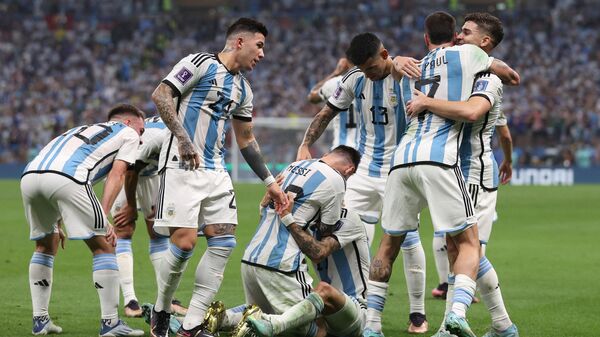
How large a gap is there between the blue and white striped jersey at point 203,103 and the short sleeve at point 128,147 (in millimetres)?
433

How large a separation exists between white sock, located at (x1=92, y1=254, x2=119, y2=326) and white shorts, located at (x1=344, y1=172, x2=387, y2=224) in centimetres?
237

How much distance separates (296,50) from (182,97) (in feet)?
113

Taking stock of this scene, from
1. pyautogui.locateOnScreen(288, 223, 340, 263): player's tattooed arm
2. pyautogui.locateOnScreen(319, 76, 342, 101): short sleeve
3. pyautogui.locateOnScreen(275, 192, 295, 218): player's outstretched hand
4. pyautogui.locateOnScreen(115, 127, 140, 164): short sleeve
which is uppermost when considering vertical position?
pyautogui.locateOnScreen(319, 76, 342, 101): short sleeve

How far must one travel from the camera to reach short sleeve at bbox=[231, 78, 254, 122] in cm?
752

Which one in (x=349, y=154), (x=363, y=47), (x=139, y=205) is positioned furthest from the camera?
(x=139, y=205)

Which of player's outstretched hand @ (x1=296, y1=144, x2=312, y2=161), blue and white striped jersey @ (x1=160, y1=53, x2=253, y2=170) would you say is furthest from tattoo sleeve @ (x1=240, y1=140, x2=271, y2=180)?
player's outstretched hand @ (x1=296, y1=144, x2=312, y2=161)

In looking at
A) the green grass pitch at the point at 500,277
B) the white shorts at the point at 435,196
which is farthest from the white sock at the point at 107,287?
the white shorts at the point at 435,196

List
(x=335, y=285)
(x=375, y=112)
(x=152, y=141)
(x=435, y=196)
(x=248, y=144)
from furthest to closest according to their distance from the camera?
(x=375, y=112)
(x=152, y=141)
(x=335, y=285)
(x=248, y=144)
(x=435, y=196)

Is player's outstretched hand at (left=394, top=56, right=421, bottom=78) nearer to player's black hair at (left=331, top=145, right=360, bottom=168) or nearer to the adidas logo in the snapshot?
player's black hair at (left=331, top=145, right=360, bottom=168)

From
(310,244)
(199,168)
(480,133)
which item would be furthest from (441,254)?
(199,168)

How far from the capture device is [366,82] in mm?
8758

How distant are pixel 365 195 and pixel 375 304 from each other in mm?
1880

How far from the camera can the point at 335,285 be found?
7781 millimetres

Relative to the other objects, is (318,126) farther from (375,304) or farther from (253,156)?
(375,304)
